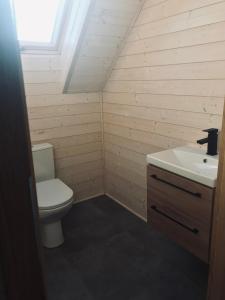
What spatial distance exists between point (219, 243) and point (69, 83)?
2.02 metres

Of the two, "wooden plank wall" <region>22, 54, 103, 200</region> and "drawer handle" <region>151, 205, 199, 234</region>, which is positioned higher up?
"wooden plank wall" <region>22, 54, 103, 200</region>

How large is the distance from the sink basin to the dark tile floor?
2.72 feet

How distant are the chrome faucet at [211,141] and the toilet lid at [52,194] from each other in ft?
3.88

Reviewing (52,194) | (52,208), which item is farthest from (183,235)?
(52,194)

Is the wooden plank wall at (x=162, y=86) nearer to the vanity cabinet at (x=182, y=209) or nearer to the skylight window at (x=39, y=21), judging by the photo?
the vanity cabinet at (x=182, y=209)

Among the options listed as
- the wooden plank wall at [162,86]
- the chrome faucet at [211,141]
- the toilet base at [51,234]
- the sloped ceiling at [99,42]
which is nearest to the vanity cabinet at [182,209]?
the chrome faucet at [211,141]

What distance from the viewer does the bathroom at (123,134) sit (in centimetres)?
174

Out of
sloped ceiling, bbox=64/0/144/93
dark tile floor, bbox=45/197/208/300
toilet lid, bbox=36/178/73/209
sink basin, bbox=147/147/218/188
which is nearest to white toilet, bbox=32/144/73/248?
toilet lid, bbox=36/178/73/209

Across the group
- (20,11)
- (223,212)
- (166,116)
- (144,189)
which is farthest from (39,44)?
(223,212)

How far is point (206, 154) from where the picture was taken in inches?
71.1

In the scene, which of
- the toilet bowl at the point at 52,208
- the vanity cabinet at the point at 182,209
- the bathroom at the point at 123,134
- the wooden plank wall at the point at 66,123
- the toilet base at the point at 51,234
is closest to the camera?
the vanity cabinet at the point at 182,209

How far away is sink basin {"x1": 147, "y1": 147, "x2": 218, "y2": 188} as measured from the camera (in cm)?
151

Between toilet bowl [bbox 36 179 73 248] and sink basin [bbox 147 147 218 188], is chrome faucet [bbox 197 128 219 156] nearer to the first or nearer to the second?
sink basin [bbox 147 147 218 188]

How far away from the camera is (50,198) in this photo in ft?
7.16
